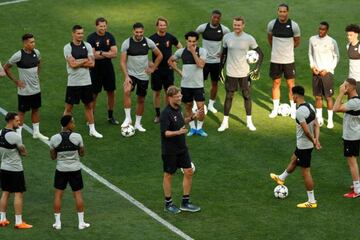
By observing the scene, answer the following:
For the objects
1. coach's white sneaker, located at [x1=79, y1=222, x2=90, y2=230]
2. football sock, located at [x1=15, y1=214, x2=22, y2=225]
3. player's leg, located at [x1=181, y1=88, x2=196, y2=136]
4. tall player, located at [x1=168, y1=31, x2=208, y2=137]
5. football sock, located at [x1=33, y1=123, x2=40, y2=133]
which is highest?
tall player, located at [x1=168, y1=31, x2=208, y2=137]

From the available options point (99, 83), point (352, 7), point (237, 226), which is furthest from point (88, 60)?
point (352, 7)

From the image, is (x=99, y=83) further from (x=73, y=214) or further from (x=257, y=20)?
(x=257, y=20)

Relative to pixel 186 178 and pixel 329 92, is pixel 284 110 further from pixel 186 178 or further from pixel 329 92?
pixel 186 178

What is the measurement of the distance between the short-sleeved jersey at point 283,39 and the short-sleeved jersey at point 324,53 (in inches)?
33.9

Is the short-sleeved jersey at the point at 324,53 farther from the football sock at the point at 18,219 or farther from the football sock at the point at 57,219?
the football sock at the point at 18,219

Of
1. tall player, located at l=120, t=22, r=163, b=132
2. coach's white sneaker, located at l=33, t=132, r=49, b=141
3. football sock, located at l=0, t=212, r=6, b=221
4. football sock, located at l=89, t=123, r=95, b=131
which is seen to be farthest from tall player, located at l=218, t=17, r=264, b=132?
football sock, located at l=0, t=212, r=6, b=221

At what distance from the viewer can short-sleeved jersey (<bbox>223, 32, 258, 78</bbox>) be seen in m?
23.6

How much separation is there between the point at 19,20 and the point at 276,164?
41.0 feet

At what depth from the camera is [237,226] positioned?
1864 cm

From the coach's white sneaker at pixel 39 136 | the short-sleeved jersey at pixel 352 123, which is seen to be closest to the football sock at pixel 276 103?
the short-sleeved jersey at pixel 352 123

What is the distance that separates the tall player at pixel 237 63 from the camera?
77.5 feet

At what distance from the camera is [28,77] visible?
2289 cm

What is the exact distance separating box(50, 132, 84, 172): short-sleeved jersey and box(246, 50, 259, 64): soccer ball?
670 cm

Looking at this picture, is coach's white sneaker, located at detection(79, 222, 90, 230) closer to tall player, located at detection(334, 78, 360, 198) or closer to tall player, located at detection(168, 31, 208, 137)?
tall player, located at detection(334, 78, 360, 198)
